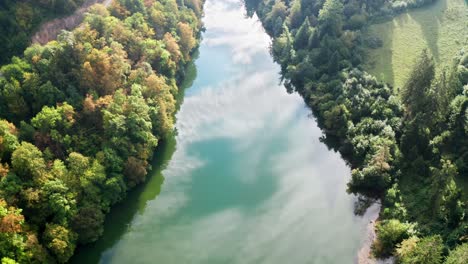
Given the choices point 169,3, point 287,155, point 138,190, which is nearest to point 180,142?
point 138,190

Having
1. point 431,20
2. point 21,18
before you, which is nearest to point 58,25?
point 21,18

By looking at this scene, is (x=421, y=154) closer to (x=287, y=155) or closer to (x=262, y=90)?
(x=287, y=155)

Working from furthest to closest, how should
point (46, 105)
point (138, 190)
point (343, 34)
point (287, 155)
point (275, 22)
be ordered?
point (275, 22) < point (343, 34) < point (287, 155) < point (138, 190) < point (46, 105)

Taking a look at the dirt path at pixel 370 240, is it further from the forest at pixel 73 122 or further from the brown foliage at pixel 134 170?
the forest at pixel 73 122

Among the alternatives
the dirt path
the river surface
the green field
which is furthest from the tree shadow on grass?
the dirt path

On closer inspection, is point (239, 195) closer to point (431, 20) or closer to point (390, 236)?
point (390, 236)

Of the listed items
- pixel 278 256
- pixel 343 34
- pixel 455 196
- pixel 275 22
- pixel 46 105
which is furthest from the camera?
pixel 275 22
